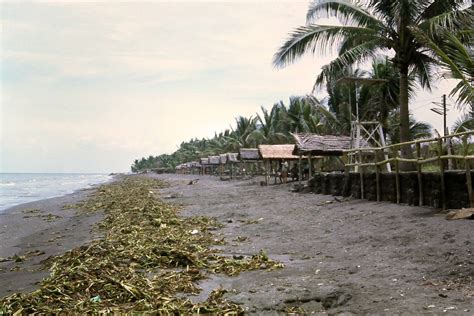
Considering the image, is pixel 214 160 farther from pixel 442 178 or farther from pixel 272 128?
pixel 442 178

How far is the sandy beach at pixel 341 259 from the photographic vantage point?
5.34 meters

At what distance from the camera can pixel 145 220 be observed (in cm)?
1502

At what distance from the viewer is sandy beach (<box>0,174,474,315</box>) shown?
17.5 ft

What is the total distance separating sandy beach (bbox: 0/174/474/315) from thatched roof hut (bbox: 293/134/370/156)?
9.22m

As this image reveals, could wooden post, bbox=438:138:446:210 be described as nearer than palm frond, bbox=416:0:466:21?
Yes

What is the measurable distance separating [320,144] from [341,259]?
16858mm

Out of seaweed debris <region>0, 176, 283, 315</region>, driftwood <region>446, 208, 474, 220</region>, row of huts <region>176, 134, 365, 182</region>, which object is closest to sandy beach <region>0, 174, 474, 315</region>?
driftwood <region>446, 208, 474, 220</region>

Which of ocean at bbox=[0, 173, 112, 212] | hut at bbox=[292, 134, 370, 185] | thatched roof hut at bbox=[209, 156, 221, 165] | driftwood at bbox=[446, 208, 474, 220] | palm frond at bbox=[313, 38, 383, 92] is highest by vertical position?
palm frond at bbox=[313, 38, 383, 92]

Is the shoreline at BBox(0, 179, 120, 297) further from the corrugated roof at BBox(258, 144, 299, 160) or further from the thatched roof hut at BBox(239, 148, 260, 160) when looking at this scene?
the thatched roof hut at BBox(239, 148, 260, 160)

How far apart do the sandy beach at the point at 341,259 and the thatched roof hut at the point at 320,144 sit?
30.2 ft

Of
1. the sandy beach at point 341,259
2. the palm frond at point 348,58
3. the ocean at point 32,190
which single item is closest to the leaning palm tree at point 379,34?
the palm frond at point 348,58

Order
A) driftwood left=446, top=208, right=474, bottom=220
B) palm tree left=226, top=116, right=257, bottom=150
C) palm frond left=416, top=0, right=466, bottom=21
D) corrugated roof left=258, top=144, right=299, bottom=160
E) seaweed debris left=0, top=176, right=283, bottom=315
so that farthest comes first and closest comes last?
1. palm tree left=226, top=116, right=257, bottom=150
2. corrugated roof left=258, top=144, right=299, bottom=160
3. palm frond left=416, top=0, right=466, bottom=21
4. driftwood left=446, top=208, right=474, bottom=220
5. seaweed debris left=0, top=176, right=283, bottom=315

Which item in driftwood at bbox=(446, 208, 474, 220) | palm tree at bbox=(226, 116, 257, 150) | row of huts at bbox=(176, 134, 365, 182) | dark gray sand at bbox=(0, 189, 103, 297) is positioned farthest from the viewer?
palm tree at bbox=(226, 116, 257, 150)

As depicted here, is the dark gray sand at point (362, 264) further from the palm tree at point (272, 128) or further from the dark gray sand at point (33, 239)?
the palm tree at point (272, 128)
